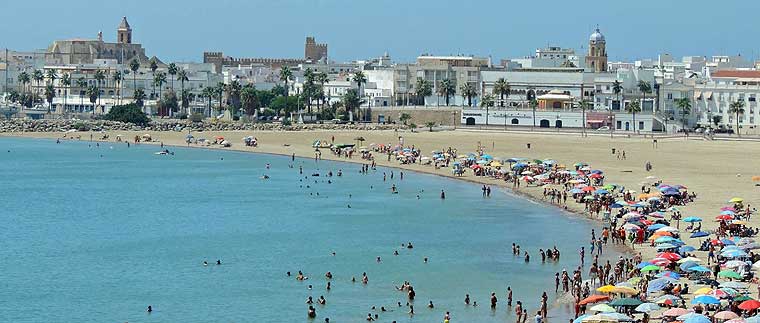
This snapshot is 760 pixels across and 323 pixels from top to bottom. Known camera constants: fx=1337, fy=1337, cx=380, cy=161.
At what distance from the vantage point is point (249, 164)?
291 ft

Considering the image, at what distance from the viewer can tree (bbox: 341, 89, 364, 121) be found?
124062 mm

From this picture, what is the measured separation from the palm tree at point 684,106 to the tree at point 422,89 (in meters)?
25.0

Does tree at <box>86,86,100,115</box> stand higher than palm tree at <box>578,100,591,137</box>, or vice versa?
tree at <box>86,86,100,115</box>

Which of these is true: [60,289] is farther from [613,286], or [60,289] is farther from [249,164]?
[249,164]

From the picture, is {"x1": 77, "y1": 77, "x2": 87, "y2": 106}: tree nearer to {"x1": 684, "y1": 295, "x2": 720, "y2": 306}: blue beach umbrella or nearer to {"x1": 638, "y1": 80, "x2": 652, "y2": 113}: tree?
{"x1": 638, "y1": 80, "x2": 652, "y2": 113}: tree

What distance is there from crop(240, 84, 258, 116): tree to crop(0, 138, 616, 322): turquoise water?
4863 centimetres

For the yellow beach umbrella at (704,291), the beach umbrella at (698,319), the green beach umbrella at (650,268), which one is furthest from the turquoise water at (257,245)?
the beach umbrella at (698,319)

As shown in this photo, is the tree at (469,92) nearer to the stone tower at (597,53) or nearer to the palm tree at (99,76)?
the stone tower at (597,53)

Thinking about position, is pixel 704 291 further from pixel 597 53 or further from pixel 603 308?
pixel 597 53

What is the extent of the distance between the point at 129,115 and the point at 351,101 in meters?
21.1

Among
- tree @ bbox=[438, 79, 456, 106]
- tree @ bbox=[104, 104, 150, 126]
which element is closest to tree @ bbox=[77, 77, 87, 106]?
tree @ bbox=[104, 104, 150, 126]

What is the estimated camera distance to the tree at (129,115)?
413 feet

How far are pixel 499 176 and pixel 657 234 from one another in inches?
1164

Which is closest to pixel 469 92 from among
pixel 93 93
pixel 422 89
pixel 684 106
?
pixel 422 89
